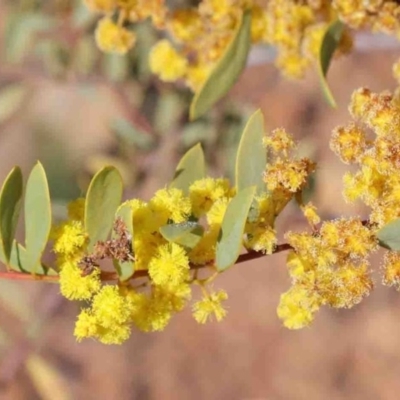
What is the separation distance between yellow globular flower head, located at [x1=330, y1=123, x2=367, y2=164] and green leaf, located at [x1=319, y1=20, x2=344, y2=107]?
0.17 meters

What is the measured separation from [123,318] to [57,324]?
4.22 feet

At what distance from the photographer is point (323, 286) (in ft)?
2.26

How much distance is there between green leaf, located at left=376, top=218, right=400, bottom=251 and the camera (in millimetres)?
678

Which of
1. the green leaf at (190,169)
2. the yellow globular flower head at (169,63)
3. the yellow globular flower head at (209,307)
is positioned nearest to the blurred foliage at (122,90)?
the yellow globular flower head at (169,63)

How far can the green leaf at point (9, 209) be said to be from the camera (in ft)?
2.46

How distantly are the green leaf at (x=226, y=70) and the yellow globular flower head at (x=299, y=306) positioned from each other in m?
0.32

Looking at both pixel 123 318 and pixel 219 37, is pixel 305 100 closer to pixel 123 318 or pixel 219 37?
pixel 219 37

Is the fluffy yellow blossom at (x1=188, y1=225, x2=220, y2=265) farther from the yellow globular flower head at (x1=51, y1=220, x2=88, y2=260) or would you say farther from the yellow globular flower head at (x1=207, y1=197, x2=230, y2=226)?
the yellow globular flower head at (x1=51, y1=220, x2=88, y2=260)

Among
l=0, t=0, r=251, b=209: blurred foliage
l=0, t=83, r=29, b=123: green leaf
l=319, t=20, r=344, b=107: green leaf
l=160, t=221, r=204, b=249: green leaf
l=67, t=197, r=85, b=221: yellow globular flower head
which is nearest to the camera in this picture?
l=160, t=221, r=204, b=249: green leaf

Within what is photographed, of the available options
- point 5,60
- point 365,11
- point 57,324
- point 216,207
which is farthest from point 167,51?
point 57,324

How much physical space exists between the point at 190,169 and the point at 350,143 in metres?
0.22

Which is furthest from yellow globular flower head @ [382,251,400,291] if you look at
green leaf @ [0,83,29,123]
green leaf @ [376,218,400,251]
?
green leaf @ [0,83,29,123]

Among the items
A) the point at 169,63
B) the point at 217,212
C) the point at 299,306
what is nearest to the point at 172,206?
the point at 217,212

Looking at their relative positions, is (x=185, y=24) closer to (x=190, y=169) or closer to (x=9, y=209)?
(x=190, y=169)
